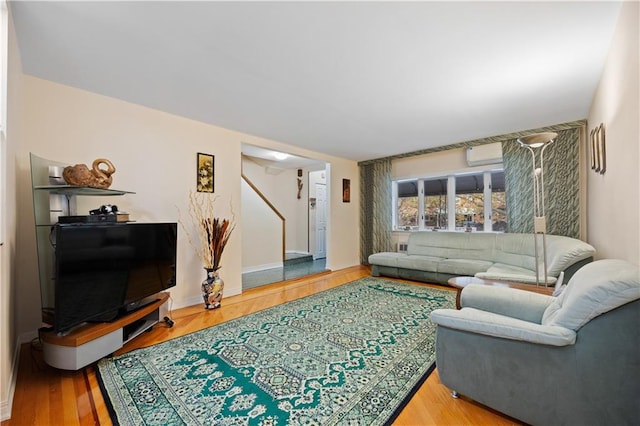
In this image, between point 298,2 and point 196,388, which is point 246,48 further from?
point 196,388

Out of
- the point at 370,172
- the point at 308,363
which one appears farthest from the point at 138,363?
the point at 370,172

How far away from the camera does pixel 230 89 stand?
2619mm

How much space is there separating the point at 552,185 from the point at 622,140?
97.9 inches

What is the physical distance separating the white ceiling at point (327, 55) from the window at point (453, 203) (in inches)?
63.7

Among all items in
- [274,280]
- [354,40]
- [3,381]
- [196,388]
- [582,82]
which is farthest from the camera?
[274,280]

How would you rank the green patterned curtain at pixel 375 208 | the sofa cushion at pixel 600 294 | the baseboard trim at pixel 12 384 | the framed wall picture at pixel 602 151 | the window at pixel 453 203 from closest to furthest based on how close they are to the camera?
the sofa cushion at pixel 600 294 < the baseboard trim at pixel 12 384 < the framed wall picture at pixel 602 151 < the window at pixel 453 203 < the green patterned curtain at pixel 375 208

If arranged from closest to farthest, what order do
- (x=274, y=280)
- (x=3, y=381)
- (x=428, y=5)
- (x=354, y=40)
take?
(x=3, y=381) < (x=428, y=5) < (x=354, y=40) < (x=274, y=280)

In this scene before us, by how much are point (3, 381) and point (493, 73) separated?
4059 mm

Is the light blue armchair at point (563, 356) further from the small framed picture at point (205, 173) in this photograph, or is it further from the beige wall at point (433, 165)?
the beige wall at point (433, 165)

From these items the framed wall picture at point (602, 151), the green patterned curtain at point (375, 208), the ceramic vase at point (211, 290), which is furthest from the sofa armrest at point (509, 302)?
the green patterned curtain at point (375, 208)

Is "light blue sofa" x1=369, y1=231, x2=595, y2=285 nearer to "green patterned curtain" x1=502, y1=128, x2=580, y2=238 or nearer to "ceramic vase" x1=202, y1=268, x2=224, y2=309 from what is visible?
"green patterned curtain" x1=502, y1=128, x2=580, y2=238

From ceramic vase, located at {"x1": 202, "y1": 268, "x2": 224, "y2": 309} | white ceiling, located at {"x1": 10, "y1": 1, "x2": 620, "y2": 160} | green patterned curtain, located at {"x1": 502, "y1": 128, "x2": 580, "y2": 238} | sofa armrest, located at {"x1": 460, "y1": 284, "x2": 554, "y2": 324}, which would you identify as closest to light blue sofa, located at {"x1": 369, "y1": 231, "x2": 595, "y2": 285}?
green patterned curtain, located at {"x1": 502, "y1": 128, "x2": 580, "y2": 238}

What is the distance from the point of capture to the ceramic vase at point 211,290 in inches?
126

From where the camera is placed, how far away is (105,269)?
2.07 meters
